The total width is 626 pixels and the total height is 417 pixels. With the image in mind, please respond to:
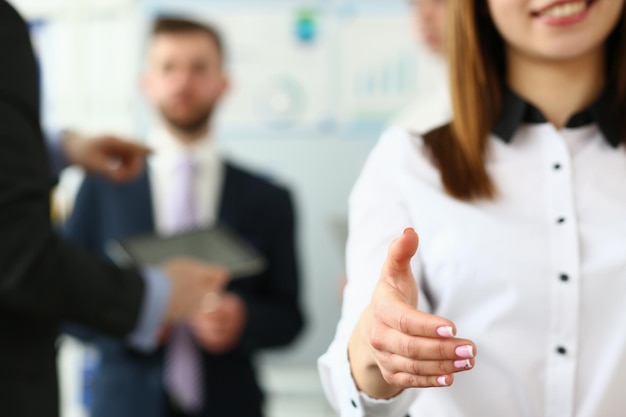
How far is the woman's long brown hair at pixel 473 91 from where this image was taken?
1.12m

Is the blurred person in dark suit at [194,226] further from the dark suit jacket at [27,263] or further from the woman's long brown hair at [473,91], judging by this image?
the woman's long brown hair at [473,91]

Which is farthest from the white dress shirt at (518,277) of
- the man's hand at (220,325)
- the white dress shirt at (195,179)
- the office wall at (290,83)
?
the office wall at (290,83)

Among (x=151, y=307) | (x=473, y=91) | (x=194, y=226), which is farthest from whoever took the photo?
(x=194, y=226)

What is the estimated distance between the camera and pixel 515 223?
1086 millimetres

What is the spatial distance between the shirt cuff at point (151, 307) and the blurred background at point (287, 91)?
203 cm

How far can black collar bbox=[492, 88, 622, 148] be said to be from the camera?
3.72ft

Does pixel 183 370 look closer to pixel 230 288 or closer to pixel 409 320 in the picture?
pixel 230 288

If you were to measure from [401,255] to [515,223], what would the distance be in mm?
328

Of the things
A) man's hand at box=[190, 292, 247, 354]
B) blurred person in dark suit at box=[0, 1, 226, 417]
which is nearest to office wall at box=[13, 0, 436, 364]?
man's hand at box=[190, 292, 247, 354]

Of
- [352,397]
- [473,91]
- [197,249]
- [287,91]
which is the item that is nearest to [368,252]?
[352,397]

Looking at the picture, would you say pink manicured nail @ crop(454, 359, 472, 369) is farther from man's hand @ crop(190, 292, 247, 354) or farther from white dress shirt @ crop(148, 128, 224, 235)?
white dress shirt @ crop(148, 128, 224, 235)

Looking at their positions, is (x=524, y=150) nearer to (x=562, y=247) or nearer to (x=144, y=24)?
(x=562, y=247)

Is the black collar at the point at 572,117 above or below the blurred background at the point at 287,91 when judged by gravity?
above

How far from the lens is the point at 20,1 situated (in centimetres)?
379
